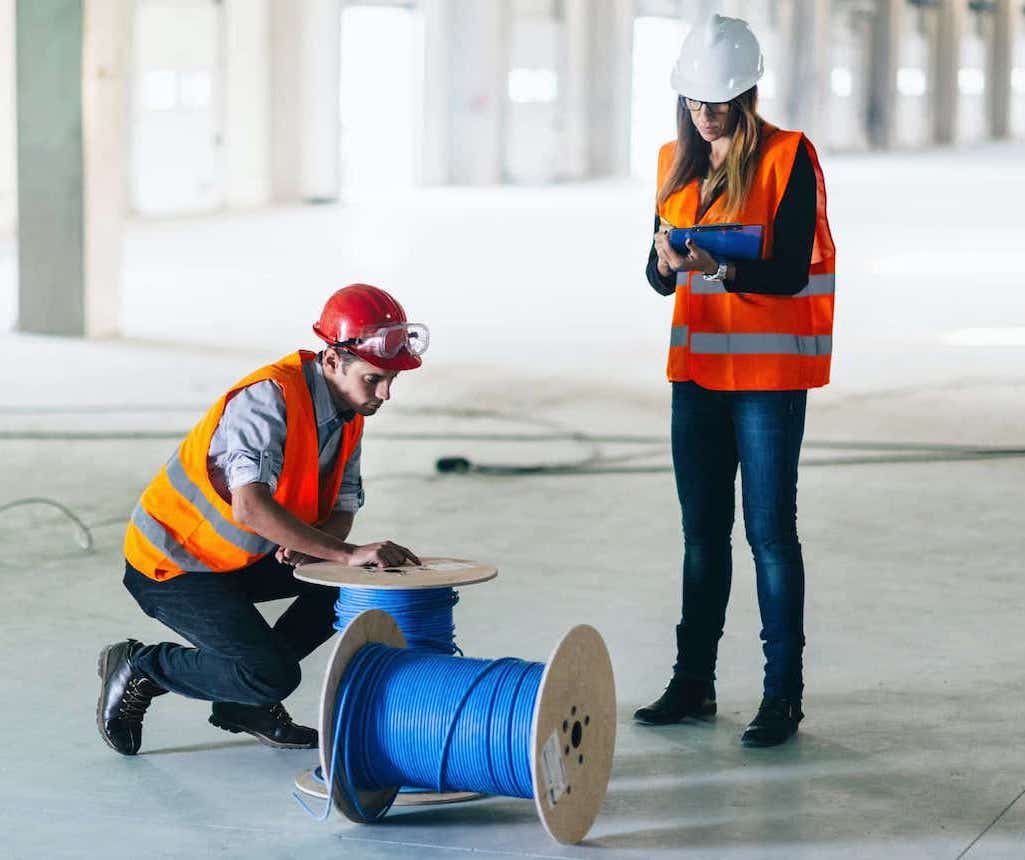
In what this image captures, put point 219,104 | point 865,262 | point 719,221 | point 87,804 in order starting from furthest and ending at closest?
point 219,104
point 865,262
point 719,221
point 87,804

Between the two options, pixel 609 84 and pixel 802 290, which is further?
pixel 609 84

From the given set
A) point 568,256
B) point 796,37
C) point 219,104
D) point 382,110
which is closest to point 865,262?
point 568,256

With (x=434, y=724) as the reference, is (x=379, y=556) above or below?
above

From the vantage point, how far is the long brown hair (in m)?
4.47

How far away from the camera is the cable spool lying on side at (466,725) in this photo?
3.74m

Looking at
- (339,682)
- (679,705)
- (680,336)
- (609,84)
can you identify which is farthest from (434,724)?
(609,84)

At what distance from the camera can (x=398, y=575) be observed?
4.06 metres

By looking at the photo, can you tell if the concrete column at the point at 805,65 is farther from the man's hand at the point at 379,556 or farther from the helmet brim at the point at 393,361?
the man's hand at the point at 379,556

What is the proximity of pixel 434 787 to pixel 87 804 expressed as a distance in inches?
32.8

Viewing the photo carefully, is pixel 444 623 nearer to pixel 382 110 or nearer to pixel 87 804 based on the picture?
pixel 87 804

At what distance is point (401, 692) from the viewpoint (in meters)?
3.86

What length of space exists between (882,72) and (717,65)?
141 feet

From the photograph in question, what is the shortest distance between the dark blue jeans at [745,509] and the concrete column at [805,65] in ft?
123

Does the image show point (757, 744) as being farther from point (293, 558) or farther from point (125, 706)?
point (125, 706)
